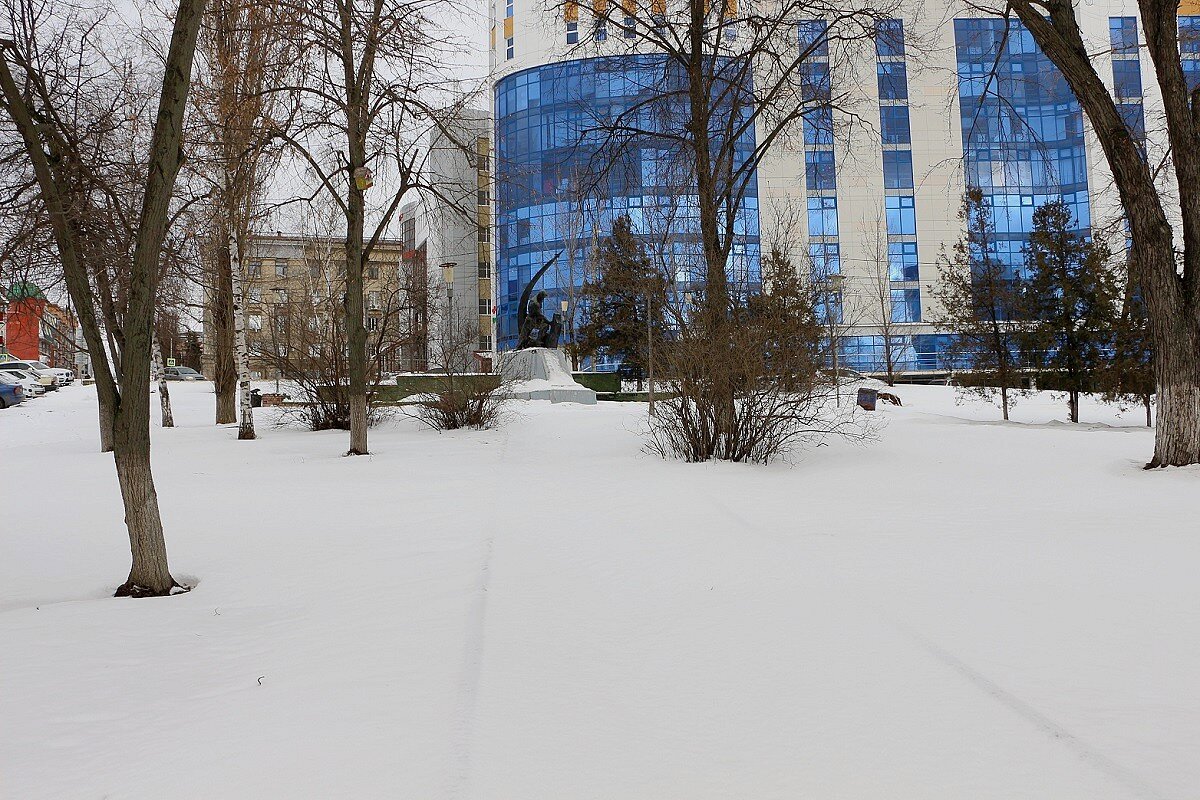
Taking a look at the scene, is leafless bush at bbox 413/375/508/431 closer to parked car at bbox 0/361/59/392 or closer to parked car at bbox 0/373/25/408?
parked car at bbox 0/373/25/408

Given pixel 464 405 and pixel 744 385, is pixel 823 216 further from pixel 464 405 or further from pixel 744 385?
pixel 744 385

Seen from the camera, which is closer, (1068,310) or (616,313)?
(1068,310)

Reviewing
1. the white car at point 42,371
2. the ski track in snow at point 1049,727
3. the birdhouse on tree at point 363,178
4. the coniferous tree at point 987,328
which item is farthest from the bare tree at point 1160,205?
the white car at point 42,371

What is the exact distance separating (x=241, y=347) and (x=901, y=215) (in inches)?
2108

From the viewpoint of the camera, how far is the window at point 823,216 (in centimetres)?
6038

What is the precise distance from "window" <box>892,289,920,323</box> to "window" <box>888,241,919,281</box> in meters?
1.23

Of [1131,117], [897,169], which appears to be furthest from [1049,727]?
[897,169]

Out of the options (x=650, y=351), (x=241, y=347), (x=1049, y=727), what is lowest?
(x=1049, y=727)

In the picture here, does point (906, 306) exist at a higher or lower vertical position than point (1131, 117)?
lower

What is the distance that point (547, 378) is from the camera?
35.3 meters

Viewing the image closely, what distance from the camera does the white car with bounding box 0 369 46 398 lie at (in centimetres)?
3753

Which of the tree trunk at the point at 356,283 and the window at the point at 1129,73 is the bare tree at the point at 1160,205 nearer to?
the tree trunk at the point at 356,283

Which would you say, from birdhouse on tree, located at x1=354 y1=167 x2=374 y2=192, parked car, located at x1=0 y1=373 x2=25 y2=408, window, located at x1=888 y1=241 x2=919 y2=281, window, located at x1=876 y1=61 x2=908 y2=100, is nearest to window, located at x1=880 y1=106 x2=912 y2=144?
window, located at x1=876 y1=61 x2=908 y2=100

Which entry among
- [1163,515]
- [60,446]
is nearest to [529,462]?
[1163,515]
